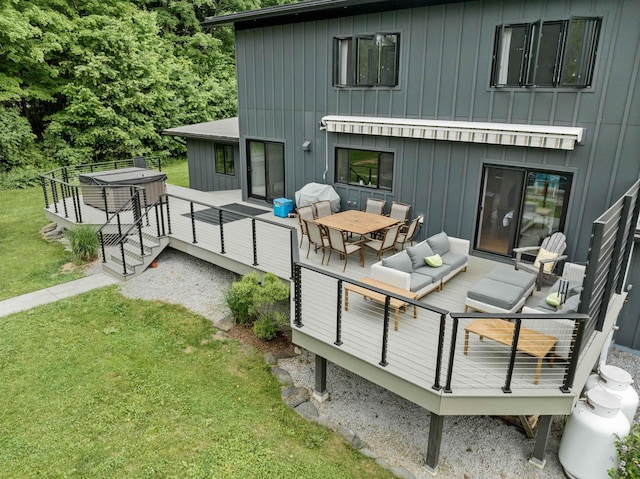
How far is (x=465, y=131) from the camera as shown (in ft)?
28.7

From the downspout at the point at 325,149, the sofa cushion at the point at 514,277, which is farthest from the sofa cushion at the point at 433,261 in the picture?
the downspout at the point at 325,149

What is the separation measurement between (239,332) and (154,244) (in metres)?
4.04

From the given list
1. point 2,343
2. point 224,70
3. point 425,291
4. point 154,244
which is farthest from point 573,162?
point 224,70

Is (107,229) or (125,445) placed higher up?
(107,229)

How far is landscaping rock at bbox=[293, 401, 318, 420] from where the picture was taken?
662 cm

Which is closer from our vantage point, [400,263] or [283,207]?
[400,263]

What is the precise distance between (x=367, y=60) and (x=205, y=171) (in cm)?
882

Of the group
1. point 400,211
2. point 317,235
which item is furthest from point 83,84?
point 400,211

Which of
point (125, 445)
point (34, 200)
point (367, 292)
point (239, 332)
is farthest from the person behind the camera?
point (34, 200)

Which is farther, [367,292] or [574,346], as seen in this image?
[367,292]

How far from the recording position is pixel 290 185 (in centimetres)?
1284

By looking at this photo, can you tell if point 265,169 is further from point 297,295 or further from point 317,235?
point 297,295

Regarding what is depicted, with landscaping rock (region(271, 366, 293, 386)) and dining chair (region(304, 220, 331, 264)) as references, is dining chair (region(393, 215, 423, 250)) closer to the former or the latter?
dining chair (region(304, 220, 331, 264))

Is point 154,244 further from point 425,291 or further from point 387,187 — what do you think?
point 425,291
